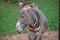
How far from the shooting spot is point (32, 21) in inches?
55.5

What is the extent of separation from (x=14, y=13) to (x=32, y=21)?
14cm

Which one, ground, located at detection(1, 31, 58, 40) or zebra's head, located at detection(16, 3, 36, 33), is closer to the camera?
zebra's head, located at detection(16, 3, 36, 33)

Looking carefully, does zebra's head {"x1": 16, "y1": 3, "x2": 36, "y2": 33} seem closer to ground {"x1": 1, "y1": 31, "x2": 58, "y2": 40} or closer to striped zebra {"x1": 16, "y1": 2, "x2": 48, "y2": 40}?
striped zebra {"x1": 16, "y1": 2, "x2": 48, "y2": 40}

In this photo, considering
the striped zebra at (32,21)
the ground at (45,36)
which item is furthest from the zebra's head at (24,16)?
the ground at (45,36)

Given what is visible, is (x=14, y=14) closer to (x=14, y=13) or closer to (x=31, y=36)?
(x=14, y=13)

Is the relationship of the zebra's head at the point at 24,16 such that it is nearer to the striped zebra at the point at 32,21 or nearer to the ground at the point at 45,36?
the striped zebra at the point at 32,21

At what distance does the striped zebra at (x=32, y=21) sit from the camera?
54.4 inches

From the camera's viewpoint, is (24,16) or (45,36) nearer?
(24,16)

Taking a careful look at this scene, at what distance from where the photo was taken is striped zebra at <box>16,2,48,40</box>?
54.4 inches

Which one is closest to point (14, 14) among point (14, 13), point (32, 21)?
point (14, 13)

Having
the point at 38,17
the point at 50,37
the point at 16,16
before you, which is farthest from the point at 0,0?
the point at 50,37

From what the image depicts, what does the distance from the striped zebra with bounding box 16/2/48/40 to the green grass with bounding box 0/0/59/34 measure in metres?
0.04

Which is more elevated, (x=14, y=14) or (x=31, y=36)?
(x=14, y=14)

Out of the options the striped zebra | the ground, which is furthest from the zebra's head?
the ground
